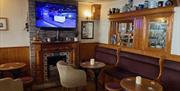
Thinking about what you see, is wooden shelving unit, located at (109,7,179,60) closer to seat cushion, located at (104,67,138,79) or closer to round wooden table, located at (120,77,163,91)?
seat cushion, located at (104,67,138,79)

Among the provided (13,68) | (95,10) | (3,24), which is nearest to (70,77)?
(13,68)

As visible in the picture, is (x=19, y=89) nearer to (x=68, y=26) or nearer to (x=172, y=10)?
(x=68, y=26)

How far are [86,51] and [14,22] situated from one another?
238 cm

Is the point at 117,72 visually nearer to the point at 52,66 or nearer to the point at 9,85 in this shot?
the point at 52,66

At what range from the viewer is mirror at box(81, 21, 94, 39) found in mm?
5531

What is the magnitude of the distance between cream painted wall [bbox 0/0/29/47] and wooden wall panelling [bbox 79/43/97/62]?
5.66 feet

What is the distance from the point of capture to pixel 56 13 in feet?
15.9

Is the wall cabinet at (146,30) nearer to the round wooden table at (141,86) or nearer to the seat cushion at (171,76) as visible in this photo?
→ the seat cushion at (171,76)

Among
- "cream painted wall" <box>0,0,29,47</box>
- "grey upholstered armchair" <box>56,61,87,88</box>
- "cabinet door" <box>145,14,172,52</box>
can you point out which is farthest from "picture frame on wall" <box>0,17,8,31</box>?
"cabinet door" <box>145,14,172,52</box>

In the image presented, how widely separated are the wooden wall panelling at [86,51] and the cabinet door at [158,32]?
7.14ft

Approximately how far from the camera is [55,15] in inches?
191

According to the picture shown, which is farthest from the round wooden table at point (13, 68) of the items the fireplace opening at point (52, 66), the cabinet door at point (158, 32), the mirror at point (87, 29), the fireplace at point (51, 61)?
the cabinet door at point (158, 32)

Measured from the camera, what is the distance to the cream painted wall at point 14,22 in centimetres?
433

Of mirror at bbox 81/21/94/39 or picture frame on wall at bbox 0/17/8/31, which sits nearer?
picture frame on wall at bbox 0/17/8/31
